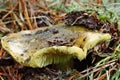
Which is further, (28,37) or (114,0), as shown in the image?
(114,0)

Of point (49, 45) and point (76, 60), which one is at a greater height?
point (49, 45)

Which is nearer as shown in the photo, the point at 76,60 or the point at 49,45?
the point at 49,45

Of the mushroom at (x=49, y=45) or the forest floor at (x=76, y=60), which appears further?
the forest floor at (x=76, y=60)

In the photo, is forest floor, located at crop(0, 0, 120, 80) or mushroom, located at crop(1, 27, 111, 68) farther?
forest floor, located at crop(0, 0, 120, 80)

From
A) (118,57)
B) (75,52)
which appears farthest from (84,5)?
(75,52)

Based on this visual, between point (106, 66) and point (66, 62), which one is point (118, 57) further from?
point (66, 62)

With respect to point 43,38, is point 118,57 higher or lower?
lower

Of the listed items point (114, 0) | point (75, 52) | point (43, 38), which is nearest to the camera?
point (75, 52)

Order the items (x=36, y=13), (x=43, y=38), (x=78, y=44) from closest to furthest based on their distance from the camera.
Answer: (x=78, y=44) → (x=43, y=38) → (x=36, y=13)
